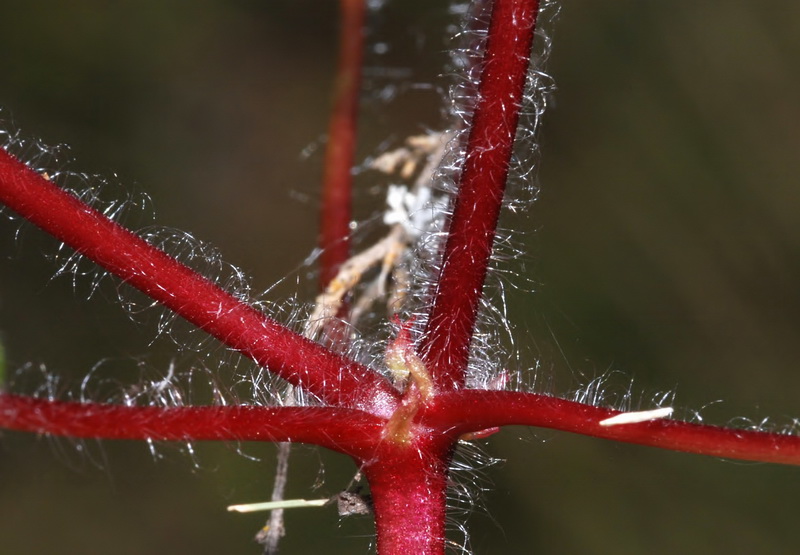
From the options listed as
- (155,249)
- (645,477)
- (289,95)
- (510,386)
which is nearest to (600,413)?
(510,386)

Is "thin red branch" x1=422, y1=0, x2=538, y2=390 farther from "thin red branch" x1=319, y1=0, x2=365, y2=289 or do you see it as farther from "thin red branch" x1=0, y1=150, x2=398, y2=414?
"thin red branch" x1=319, y1=0, x2=365, y2=289

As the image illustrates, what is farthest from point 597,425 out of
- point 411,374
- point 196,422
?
point 196,422

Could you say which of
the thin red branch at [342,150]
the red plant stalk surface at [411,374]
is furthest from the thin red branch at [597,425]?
the thin red branch at [342,150]

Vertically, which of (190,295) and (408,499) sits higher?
(190,295)

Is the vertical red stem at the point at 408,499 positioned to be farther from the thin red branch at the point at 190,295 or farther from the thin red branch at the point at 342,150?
the thin red branch at the point at 342,150

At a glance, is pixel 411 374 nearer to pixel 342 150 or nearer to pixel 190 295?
pixel 190 295

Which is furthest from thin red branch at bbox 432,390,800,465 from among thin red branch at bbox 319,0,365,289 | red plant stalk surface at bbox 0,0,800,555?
thin red branch at bbox 319,0,365,289
